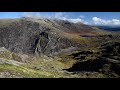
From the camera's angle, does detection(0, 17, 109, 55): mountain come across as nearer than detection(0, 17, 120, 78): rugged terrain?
No

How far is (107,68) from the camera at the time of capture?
2133cm

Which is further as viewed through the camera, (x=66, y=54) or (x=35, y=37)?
(x=35, y=37)

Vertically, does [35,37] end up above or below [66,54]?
above

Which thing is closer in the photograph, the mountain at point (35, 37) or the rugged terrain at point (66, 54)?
the rugged terrain at point (66, 54)
